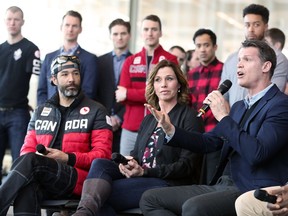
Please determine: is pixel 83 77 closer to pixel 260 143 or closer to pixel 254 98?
pixel 254 98

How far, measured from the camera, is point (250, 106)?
417 cm

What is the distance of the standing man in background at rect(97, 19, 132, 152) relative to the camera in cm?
618

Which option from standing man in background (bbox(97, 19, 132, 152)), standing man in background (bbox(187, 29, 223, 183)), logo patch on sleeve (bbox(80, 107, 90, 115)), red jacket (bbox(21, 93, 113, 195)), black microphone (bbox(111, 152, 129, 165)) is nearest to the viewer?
black microphone (bbox(111, 152, 129, 165))

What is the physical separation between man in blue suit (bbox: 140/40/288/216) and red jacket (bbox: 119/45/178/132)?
1.55 metres

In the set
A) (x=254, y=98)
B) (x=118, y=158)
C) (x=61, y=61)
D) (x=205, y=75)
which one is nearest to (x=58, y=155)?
(x=118, y=158)

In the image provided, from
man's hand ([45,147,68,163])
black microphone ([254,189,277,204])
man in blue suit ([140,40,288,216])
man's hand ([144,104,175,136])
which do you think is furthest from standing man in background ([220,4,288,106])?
black microphone ([254,189,277,204])

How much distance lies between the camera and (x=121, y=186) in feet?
14.8

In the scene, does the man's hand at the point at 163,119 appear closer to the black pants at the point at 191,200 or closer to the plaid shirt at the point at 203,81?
the black pants at the point at 191,200

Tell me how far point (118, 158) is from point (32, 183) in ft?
1.93

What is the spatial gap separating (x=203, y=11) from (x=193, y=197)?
5.16 metres

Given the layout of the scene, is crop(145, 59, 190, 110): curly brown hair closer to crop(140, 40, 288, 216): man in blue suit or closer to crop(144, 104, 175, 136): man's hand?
crop(140, 40, 288, 216): man in blue suit

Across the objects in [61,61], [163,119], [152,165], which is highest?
[61,61]

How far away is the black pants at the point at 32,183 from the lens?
14.5 ft

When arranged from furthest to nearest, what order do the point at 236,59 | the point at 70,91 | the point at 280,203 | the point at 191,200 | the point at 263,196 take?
the point at 236,59 → the point at 70,91 → the point at 191,200 → the point at 280,203 → the point at 263,196
